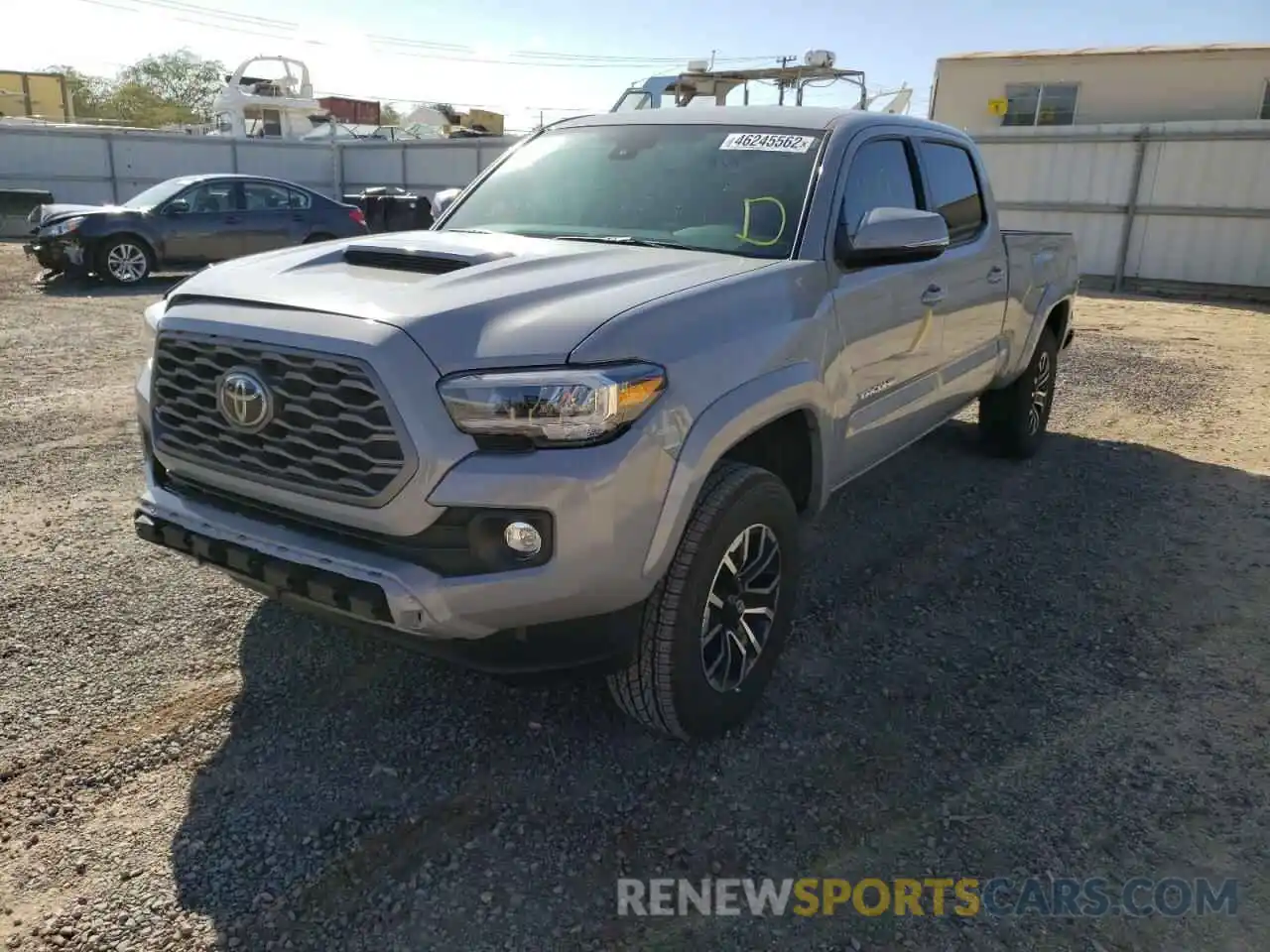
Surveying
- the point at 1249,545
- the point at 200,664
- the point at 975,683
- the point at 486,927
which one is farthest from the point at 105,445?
the point at 1249,545

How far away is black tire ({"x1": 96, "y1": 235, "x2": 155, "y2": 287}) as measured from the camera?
12828 mm

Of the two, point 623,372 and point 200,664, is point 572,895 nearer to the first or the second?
point 623,372

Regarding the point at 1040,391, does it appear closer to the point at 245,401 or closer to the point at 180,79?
the point at 245,401

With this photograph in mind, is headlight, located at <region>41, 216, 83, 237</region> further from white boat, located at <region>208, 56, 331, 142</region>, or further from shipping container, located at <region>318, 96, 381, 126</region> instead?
shipping container, located at <region>318, 96, 381, 126</region>

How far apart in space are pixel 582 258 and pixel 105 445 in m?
3.98

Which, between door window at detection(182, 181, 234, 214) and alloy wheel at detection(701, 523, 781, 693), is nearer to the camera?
alloy wheel at detection(701, 523, 781, 693)

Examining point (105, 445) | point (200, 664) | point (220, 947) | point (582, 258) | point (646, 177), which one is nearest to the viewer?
point (220, 947)

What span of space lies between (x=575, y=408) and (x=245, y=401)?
91 cm

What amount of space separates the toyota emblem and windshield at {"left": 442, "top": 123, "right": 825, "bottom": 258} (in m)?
1.43

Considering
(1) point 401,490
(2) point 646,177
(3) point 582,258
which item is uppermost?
(2) point 646,177

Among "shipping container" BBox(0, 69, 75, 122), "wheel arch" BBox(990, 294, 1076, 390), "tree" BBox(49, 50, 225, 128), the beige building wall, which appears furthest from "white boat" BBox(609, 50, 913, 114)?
"tree" BBox(49, 50, 225, 128)

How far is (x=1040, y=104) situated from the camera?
66.3 feet

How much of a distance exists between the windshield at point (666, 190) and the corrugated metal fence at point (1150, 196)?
12.2 metres

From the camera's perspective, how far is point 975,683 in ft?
11.2
